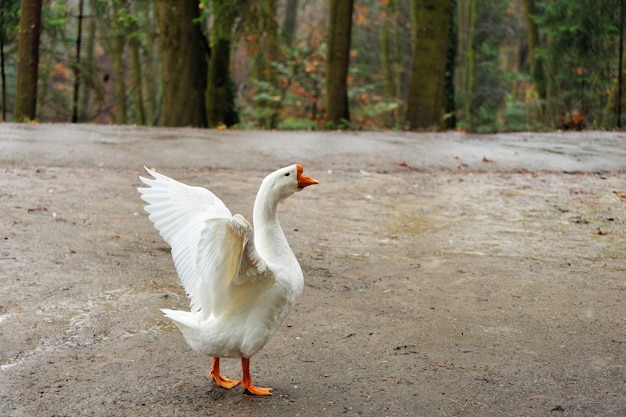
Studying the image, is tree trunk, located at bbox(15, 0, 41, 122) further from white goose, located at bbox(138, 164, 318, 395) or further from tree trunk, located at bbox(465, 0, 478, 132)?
white goose, located at bbox(138, 164, 318, 395)

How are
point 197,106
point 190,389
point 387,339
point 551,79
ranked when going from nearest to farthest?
point 190,389
point 387,339
point 197,106
point 551,79

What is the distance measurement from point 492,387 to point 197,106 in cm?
1569

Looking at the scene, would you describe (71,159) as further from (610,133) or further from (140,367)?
(610,133)

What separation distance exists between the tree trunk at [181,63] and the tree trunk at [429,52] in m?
5.56

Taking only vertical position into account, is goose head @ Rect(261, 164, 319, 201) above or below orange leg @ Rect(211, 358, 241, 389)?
above

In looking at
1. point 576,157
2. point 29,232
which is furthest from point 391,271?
point 576,157

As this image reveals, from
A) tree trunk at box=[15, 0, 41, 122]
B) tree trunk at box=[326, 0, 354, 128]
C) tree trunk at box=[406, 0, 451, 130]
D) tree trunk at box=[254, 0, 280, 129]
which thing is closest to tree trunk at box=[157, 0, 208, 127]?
tree trunk at box=[254, 0, 280, 129]

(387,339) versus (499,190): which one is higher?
(499,190)

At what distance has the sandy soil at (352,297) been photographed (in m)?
3.70

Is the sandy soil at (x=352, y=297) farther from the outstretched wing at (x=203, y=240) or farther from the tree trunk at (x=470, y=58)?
the tree trunk at (x=470, y=58)

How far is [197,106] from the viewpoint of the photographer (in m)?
18.6

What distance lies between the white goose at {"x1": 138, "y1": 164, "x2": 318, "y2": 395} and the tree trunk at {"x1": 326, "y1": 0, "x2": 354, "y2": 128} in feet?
51.2

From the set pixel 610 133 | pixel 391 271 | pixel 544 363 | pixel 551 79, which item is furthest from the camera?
pixel 551 79

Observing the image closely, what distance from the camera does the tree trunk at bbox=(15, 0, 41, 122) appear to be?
19.2 metres
